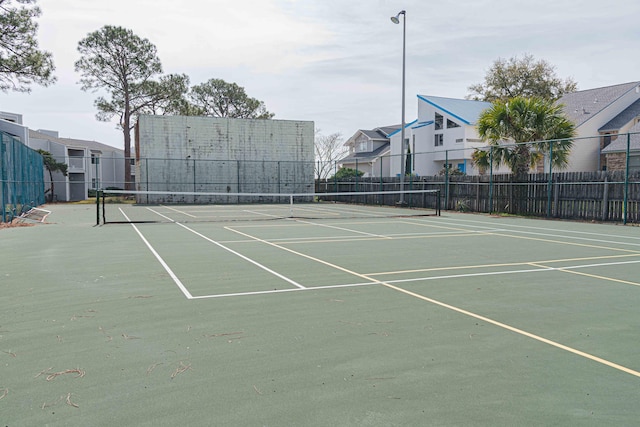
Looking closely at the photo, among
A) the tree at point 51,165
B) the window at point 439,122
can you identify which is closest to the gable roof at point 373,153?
the window at point 439,122

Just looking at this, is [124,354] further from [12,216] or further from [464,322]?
[12,216]

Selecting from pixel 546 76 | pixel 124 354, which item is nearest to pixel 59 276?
pixel 124 354

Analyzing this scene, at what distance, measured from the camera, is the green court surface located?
327 cm

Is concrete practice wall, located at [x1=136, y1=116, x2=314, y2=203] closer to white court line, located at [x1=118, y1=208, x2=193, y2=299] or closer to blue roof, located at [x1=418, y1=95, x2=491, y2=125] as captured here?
blue roof, located at [x1=418, y1=95, x2=491, y2=125]

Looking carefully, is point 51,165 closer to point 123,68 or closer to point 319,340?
point 123,68

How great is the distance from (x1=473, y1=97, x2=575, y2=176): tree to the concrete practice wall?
19.1 meters

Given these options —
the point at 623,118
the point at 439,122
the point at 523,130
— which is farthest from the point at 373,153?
the point at 523,130

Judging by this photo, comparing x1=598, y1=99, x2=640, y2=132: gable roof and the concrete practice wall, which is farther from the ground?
x1=598, y1=99, x2=640, y2=132: gable roof

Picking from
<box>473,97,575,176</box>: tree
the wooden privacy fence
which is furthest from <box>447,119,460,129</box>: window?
<box>473,97,575,176</box>: tree

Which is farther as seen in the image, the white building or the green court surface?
the white building

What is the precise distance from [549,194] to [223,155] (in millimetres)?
24333

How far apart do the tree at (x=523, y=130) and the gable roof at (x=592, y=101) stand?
13.7 m

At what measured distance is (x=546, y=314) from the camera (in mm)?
5594

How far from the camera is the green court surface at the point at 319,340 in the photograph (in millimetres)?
3266
